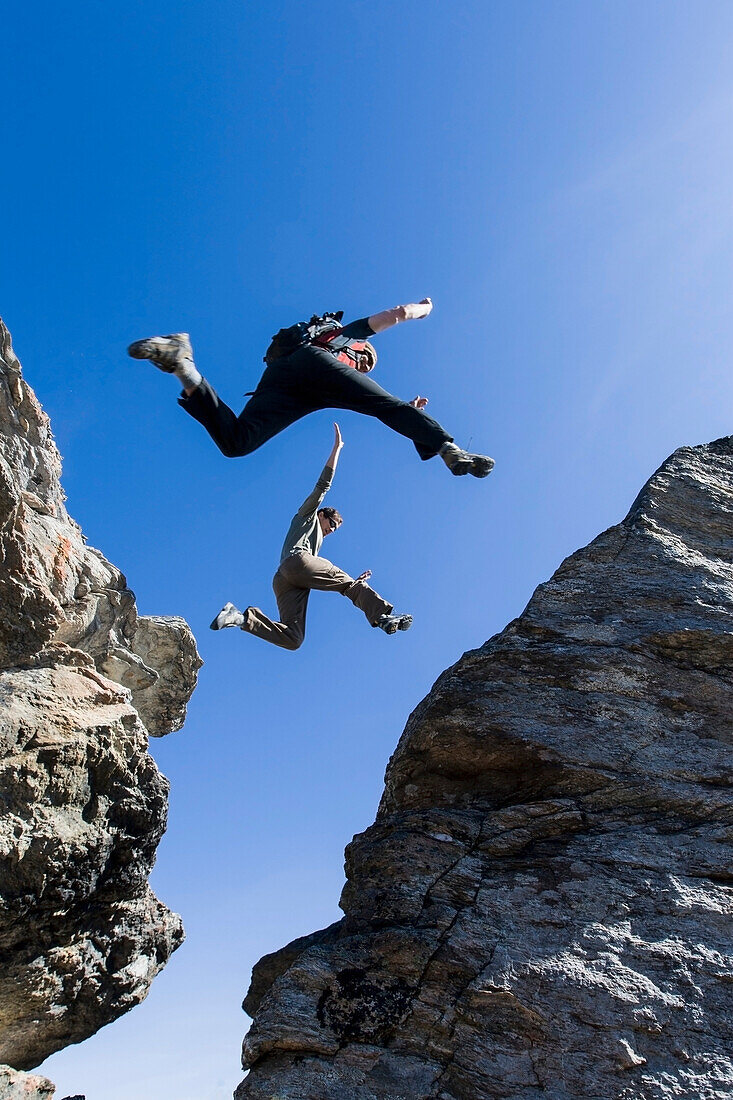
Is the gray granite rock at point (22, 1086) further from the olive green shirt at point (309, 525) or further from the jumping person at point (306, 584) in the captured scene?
the olive green shirt at point (309, 525)

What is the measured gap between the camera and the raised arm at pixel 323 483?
9.51 meters

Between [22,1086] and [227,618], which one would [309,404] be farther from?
[22,1086]

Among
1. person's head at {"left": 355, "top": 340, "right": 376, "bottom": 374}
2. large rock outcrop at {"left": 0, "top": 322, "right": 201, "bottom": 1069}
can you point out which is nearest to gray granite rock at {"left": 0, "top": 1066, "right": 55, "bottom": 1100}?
large rock outcrop at {"left": 0, "top": 322, "right": 201, "bottom": 1069}

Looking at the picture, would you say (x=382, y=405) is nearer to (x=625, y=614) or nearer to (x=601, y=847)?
(x=625, y=614)

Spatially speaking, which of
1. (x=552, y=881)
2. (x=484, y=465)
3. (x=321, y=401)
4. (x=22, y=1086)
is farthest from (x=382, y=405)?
Result: (x=22, y=1086)

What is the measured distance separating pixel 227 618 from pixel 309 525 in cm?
173

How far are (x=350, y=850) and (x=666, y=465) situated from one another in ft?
17.6

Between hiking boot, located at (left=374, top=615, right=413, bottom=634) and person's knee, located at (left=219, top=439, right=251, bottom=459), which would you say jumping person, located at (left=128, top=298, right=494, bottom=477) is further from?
hiking boot, located at (left=374, top=615, right=413, bottom=634)

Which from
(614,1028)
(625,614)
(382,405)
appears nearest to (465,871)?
(614,1028)

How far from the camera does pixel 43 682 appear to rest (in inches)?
363

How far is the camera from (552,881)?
17.1ft

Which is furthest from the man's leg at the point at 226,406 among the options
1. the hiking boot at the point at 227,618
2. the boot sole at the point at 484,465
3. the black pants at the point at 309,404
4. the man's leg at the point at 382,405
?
the hiking boot at the point at 227,618

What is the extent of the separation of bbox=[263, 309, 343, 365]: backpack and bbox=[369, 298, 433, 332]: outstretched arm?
393 millimetres

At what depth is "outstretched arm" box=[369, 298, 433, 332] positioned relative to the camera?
695 cm
